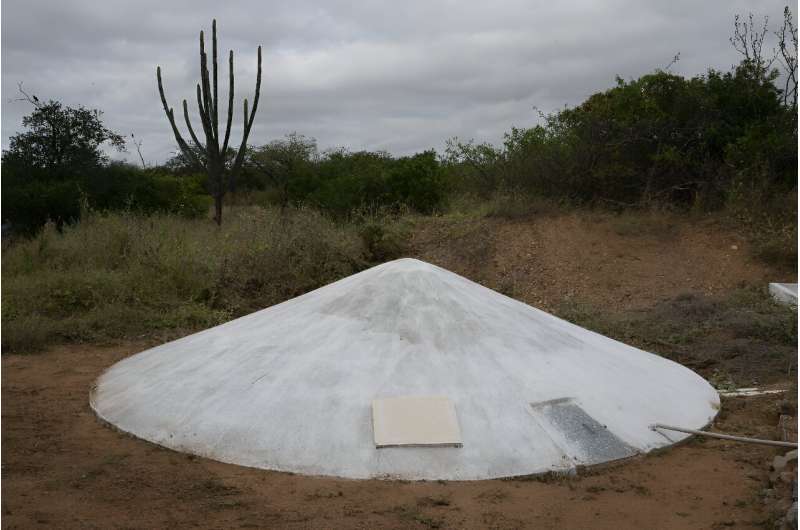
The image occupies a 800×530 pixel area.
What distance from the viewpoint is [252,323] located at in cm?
643

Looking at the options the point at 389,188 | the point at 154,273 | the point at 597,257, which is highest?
the point at 389,188

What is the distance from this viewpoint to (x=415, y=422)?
4.83m

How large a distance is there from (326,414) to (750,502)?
258 cm

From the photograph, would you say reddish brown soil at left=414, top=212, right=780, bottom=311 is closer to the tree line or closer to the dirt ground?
the tree line

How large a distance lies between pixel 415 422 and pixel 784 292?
274 inches

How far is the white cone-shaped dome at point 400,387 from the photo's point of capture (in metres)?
4.76

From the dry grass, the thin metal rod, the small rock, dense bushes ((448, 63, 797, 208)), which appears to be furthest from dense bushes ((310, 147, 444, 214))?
the small rock

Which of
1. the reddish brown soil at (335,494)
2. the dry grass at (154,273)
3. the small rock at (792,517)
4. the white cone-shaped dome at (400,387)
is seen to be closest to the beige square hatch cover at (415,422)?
the white cone-shaped dome at (400,387)

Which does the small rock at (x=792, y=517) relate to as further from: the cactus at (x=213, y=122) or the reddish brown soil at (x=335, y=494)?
the cactus at (x=213, y=122)

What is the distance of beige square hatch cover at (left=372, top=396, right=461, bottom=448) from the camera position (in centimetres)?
471

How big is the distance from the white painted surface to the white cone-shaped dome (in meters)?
3.84

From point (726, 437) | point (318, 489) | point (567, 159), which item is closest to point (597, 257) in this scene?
point (567, 159)

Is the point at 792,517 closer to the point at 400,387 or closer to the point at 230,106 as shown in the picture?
the point at 400,387

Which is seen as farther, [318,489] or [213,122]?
[213,122]
